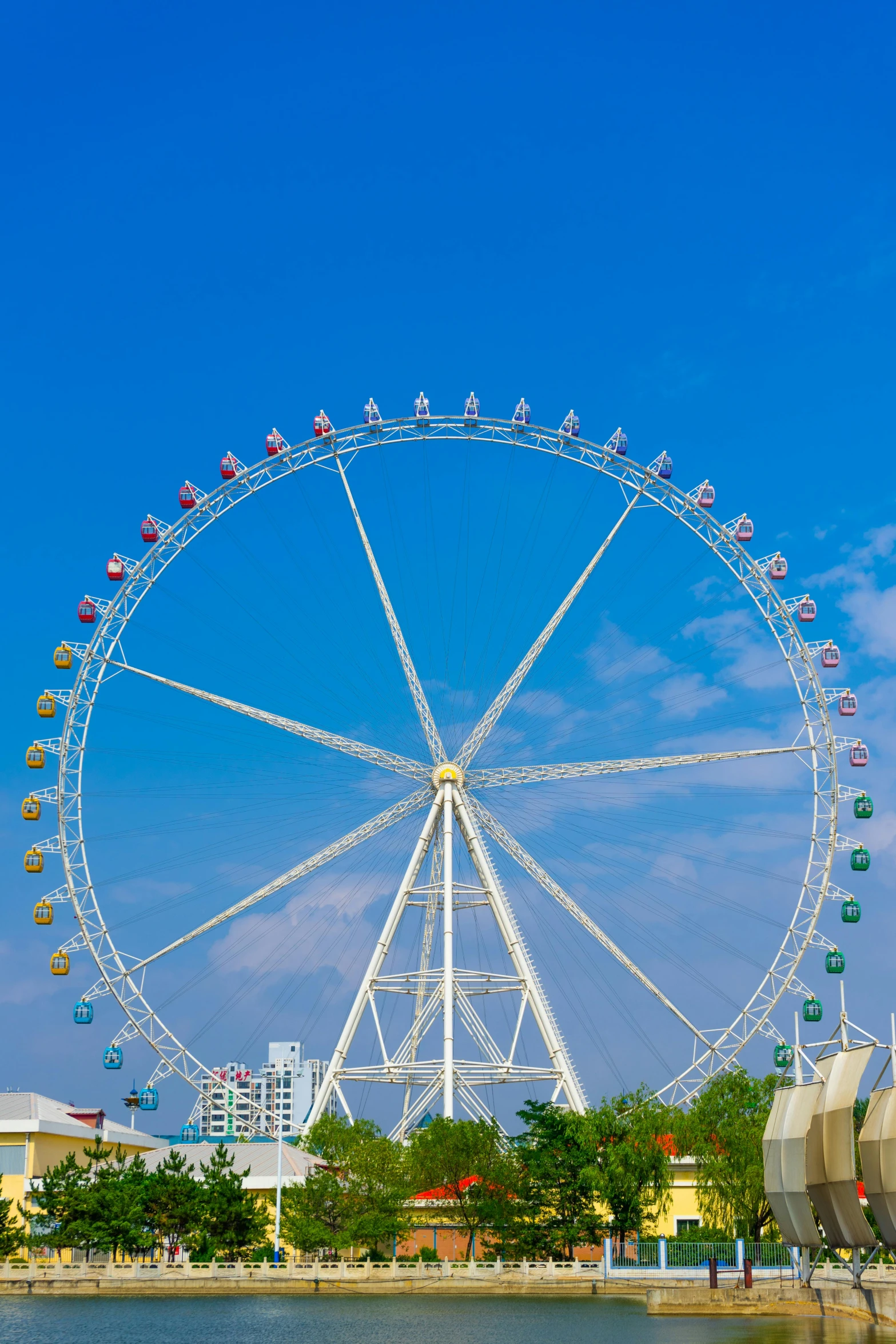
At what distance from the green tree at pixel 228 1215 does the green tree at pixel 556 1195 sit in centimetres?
933

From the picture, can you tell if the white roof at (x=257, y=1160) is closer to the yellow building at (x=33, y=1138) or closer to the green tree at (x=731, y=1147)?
the yellow building at (x=33, y=1138)

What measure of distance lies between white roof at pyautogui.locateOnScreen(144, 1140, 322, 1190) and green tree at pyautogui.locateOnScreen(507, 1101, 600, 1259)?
9.87m

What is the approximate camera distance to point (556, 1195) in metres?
55.5

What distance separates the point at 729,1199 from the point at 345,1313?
1698 cm

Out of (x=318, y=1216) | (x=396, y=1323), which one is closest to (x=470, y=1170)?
(x=318, y=1216)

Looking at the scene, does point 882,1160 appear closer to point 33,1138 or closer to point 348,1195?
point 348,1195

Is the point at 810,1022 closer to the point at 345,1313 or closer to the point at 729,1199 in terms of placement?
the point at 729,1199

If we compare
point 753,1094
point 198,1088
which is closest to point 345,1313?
point 198,1088

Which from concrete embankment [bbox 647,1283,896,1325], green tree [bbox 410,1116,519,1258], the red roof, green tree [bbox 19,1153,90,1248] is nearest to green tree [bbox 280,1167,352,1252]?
green tree [bbox 410,1116,519,1258]

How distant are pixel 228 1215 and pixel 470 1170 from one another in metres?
8.89

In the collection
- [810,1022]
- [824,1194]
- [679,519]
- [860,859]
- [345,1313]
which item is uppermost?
[679,519]

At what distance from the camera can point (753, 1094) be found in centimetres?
5969

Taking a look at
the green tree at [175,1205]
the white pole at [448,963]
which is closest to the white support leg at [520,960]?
the white pole at [448,963]

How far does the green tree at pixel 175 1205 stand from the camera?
178ft
